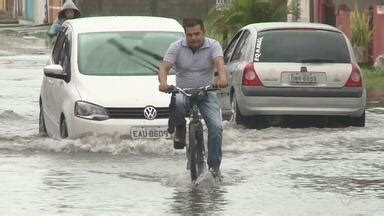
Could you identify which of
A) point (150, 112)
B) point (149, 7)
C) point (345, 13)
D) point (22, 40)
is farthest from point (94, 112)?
point (149, 7)

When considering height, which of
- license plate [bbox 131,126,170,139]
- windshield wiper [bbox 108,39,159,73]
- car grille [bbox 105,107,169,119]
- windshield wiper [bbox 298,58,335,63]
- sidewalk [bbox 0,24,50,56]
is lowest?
sidewalk [bbox 0,24,50,56]

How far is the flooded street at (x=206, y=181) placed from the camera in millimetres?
10023

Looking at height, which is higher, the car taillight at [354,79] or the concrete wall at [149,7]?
the car taillight at [354,79]

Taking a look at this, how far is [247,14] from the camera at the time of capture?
2681 cm

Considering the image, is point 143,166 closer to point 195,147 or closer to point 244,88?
Result: point 195,147

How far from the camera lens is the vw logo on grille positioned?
529 inches

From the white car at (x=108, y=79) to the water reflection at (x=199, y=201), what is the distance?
259cm

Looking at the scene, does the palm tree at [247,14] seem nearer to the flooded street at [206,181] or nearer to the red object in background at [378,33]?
the red object in background at [378,33]

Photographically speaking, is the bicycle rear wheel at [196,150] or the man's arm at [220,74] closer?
the man's arm at [220,74]

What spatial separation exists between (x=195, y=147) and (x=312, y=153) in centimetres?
305

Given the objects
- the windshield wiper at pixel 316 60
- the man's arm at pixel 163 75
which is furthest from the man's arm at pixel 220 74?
the windshield wiper at pixel 316 60

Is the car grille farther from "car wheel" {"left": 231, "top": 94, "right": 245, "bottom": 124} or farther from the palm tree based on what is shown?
the palm tree

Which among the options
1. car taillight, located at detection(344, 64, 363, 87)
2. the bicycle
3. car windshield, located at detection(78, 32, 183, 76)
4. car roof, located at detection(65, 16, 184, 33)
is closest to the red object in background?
car taillight, located at detection(344, 64, 363, 87)

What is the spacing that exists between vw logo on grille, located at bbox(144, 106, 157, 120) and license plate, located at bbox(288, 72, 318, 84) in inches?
119
